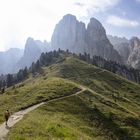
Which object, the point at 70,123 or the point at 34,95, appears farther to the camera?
the point at 34,95

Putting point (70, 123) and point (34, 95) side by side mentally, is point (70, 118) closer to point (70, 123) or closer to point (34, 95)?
point (70, 123)

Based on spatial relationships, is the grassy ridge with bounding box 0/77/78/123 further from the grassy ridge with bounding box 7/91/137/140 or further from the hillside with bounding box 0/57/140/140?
the grassy ridge with bounding box 7/91/137/140

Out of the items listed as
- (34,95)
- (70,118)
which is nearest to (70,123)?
(70,118)

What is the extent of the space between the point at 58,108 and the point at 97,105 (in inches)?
705

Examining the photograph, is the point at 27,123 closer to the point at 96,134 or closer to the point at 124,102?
the point at 96,134

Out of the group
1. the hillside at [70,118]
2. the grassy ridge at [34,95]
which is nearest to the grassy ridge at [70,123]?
the hillside at [70,118]

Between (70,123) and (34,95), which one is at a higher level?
(34,95)

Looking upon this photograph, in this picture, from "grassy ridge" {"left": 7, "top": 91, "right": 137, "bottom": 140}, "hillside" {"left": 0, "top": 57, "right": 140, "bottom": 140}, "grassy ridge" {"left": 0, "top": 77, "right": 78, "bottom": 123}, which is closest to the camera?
"grassy ridge" {"left": 7, "top": 91, "right": 137, "bottom": 140}

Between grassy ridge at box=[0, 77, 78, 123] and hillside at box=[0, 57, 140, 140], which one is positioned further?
grassy ridge at box=[0, 77, 78, 123]

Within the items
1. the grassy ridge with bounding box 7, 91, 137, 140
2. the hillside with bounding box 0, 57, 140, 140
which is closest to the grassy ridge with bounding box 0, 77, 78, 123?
the hillside with bounding box 0, 57, 140, 140

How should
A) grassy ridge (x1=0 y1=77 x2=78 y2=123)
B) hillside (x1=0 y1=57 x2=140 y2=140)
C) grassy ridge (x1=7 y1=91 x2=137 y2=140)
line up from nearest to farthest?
grassy ridge (x1=7 y1=91 x2=137 y2=140) < hillside (x1=0 y1=57 x2=140 y2=140) < grassy ridge (x1=0 y1=77 x2=78 y2=123)

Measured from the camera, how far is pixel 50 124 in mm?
56906

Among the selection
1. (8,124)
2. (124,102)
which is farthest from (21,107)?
(124,102)

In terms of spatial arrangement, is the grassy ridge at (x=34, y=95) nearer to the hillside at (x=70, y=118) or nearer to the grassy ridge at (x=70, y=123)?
the hillside at (x=70, y=118)
